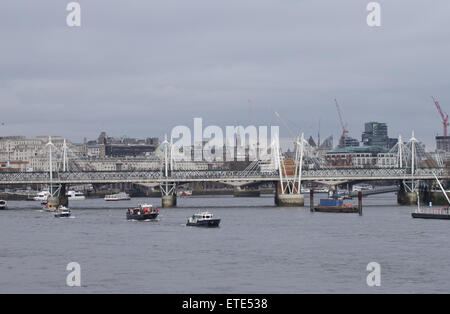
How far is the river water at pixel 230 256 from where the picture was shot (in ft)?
148

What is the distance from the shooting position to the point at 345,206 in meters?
110

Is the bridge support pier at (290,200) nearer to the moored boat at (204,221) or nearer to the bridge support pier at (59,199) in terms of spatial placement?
the bridge support pier at (59,199)

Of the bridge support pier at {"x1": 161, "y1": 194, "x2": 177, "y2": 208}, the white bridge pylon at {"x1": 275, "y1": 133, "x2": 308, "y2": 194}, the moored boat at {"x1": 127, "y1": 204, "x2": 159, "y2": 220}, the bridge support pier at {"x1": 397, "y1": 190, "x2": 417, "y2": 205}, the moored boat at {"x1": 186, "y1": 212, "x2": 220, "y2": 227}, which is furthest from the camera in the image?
the bridge support pier at {"x1": 397, "y1": 190, "x2": 417, "y2": 205}

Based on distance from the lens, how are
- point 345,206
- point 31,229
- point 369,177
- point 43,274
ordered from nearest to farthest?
point 43,274 < point 31,229 < point 345,206 < point 369,177

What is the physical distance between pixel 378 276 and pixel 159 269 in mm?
11833

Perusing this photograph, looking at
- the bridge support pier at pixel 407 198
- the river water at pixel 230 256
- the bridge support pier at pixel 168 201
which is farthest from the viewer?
the bridge support pier at pixel 407 198

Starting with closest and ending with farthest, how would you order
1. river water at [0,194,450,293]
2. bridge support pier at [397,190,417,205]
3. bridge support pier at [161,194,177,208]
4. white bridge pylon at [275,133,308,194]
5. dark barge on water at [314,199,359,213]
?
river water at [0,194,450,293], dark barge on water at [314,199,359,213], white bridge pylon at [275,133,308,194], bridge support pier at [161,194,177,208], bridge support pier at [397,190,417,205]

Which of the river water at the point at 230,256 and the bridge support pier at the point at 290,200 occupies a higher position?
the bridge support pier at the point at 290,200

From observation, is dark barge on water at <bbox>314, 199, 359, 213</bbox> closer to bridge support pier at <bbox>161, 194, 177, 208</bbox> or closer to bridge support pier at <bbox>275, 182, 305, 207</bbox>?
bridge support pier at <bbox>275, 182, 305, 207</bbox>

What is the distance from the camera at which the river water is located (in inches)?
1778

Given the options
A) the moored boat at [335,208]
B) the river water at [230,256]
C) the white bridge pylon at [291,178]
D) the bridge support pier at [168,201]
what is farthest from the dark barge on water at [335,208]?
the bridge support pier at [168,201]

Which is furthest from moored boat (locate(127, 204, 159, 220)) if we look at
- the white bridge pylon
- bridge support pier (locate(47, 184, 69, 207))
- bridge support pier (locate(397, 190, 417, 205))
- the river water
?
bridge support pier (locate(397, 190, 417, 205))
